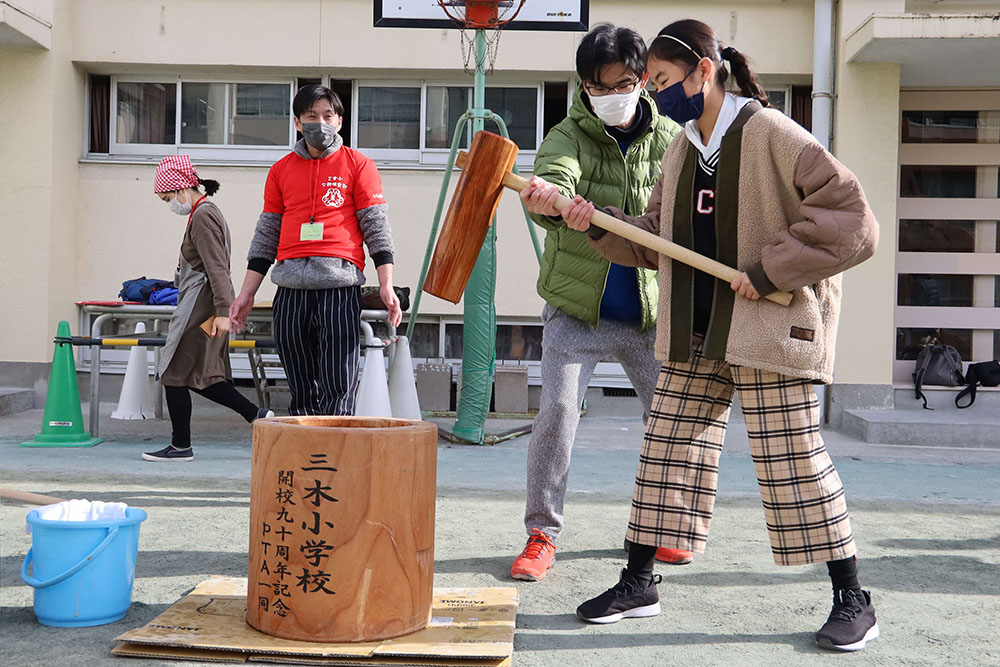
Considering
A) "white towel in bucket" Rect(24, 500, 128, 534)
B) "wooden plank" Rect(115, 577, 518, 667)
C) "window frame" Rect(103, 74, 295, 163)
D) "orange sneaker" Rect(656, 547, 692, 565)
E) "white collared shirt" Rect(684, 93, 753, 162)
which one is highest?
"window frame" Rect(103, 74, 295, 163)

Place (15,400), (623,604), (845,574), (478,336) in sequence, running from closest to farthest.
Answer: (845,574) < (623,604) < (478,336) < (15,400)

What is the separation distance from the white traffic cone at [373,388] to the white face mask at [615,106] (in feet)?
10.6

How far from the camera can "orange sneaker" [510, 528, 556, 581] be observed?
10.3 ft

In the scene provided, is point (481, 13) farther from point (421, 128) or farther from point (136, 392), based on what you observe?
point (136, 392)

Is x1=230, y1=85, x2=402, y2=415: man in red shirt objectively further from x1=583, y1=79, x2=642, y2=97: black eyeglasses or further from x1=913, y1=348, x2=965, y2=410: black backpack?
x1=913, y1=348, x2=965, y2=410: black backpack

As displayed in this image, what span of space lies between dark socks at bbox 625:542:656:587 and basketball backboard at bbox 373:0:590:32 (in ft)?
15.6

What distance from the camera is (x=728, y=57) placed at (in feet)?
8.96

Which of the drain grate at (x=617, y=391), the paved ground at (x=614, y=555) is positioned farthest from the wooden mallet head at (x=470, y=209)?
Result: the drain grate at (x=617, y=391)

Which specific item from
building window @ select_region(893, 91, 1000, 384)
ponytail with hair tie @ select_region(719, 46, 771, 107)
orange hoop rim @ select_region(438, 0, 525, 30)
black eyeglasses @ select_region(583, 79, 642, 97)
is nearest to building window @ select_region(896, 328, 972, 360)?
building window @ select_region(893, 91, 1000, 384)

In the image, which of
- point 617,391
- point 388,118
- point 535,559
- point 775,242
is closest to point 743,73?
point 775,242

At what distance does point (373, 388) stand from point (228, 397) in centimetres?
93

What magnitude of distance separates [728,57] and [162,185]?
3710 mm

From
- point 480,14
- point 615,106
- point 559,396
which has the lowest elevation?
point 559,396

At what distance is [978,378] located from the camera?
7898 mm
